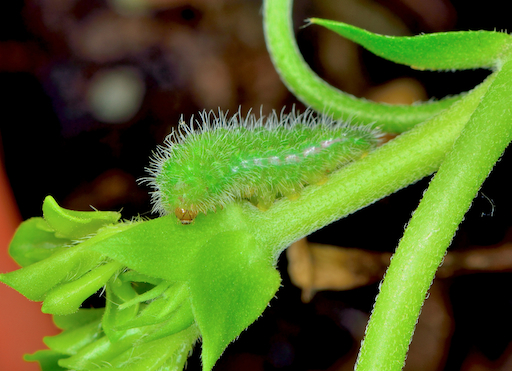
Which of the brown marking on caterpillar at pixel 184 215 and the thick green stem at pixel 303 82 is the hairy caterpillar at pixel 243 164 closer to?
the brown marking on caterpillar at pixel 184 215

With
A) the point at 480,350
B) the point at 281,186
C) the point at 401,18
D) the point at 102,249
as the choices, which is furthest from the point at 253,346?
the point at 401,18

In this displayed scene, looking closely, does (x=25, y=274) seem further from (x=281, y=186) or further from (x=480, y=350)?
(x=480, y=350)

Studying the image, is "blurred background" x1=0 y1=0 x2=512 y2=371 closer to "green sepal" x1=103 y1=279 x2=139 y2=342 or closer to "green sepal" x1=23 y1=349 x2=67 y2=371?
"green sepal" x1=23 y1=349 x2=67 y2=371

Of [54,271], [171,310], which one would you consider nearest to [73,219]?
[54,271]

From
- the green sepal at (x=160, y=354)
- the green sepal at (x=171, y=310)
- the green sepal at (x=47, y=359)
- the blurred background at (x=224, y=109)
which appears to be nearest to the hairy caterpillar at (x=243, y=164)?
the green sepal at (x=171, y=310)

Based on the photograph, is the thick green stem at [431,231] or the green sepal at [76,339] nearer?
the thick green stem at [431,231]

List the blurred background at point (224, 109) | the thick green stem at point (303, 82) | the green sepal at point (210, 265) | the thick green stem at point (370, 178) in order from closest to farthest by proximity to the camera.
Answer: the green sepal at point (210, 265)
the thick green stem at point (370, 178)
the thick green stem at point (303, 82)
the blurred background at point (224, 109)

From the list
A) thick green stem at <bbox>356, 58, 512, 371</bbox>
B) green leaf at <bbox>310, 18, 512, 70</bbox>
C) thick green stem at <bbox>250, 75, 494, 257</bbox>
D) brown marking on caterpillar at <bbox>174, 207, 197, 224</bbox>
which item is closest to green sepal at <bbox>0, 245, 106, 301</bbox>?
brown marking on caterpillar at <bbox>174, 207, 197, 224</bbox>
